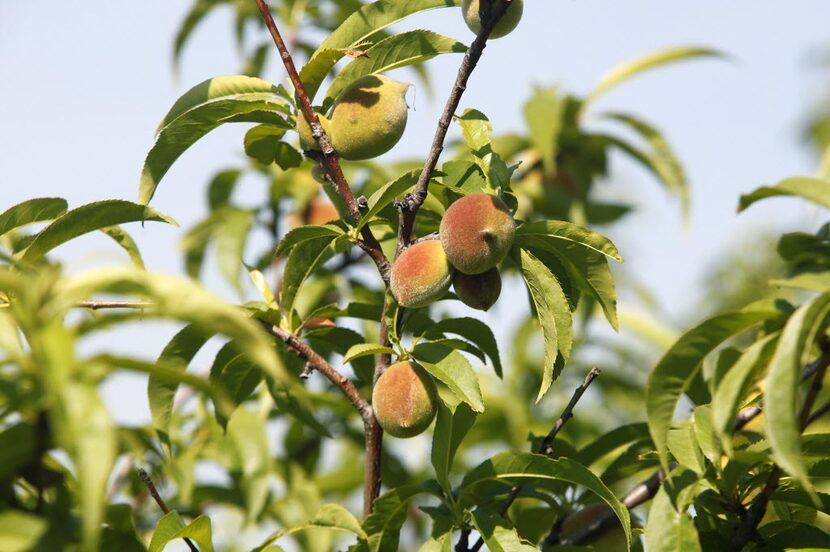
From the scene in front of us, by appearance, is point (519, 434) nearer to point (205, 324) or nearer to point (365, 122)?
point (365, 122)

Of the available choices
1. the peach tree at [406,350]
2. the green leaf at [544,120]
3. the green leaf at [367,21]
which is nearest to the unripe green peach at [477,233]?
the peach tree at [406,350]

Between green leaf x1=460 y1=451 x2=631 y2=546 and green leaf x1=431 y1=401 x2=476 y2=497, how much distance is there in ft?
0.14

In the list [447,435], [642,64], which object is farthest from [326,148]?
[642,64]

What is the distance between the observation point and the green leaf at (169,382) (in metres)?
1.54

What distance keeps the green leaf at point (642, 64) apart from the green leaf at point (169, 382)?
1.99m

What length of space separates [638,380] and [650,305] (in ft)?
1.41

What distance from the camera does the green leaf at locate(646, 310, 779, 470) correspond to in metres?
1.07

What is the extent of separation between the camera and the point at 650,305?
3016 mm

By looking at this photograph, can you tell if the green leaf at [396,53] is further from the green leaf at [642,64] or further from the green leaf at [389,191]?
the green leaf at [642,64]

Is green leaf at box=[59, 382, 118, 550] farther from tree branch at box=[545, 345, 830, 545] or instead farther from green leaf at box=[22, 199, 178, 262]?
tree branch at box=[545, 345, 830, 545]

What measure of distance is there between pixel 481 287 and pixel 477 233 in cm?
14

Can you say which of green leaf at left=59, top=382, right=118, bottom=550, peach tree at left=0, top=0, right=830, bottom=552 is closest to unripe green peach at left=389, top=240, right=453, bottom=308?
peach tree at left=0, top=0, right=830, bottom=552

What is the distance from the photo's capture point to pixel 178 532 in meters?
1.23

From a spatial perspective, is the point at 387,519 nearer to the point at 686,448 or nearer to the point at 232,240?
the point at 686,448
